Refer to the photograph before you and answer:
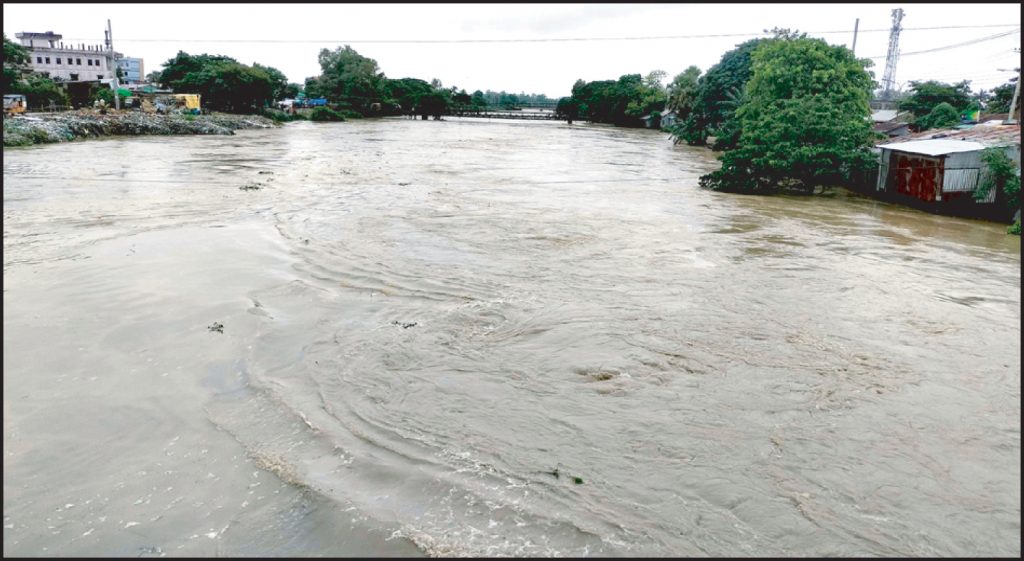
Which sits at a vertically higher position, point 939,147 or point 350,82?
point 350,82

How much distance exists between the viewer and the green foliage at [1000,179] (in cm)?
1658

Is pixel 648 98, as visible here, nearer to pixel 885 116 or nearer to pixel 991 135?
pixel 885 116


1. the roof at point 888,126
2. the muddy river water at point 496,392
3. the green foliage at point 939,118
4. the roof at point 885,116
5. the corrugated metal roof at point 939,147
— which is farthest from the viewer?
the roof at point 885,116

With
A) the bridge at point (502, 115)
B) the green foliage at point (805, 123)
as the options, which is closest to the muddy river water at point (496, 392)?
the green foliage at point (805, 123)

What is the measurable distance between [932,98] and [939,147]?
2630cm

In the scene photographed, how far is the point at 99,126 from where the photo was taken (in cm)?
3438

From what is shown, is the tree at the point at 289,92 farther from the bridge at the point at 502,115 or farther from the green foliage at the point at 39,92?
the green foliage at the point at 39,92

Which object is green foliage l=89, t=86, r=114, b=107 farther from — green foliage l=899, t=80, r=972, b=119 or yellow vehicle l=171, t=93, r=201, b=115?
green foliage l=899, t=80, r=972, b=119

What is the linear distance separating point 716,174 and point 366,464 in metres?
19.4

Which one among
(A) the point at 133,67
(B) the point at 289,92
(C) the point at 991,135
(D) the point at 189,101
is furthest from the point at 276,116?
(A) the point at 133,67

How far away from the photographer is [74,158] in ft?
78.5

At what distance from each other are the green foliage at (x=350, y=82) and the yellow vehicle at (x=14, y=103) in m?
39.1

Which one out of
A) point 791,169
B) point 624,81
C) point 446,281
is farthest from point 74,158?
point 624,81

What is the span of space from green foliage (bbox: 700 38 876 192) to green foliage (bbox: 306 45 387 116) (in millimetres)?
60127
